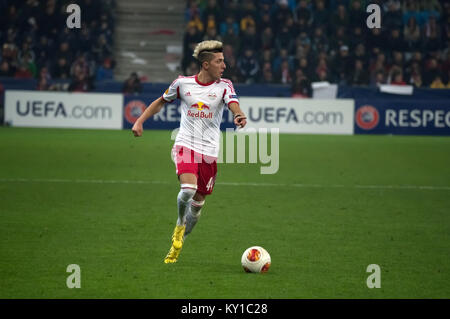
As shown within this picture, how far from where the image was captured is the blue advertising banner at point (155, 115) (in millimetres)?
22406

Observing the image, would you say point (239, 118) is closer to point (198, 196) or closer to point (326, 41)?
point (198, 196)

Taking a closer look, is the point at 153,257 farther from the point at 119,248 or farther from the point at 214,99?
the point at 214,99

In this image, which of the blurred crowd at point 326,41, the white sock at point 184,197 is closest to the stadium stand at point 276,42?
the blurred crowd at point 326,41

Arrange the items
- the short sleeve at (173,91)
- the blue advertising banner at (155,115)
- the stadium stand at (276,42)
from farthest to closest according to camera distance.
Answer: the stadium stand at (276,42)
the blue advertising banner at (155,115)
the short sleeve at (173,91)

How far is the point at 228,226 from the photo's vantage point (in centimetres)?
917

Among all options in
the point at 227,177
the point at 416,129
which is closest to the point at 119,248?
the point at 227,177

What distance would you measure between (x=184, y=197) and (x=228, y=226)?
82.5 inches

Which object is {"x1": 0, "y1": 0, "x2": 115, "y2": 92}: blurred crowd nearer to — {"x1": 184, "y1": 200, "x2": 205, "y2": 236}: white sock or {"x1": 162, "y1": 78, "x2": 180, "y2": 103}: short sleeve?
{"x1": 162, "y1": 78, "x2": 180, "y2": 103}: short sleeve

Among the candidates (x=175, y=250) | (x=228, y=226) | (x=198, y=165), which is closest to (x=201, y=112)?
(x=198, y=165)

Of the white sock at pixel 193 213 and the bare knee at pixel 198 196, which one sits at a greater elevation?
the bare knee at pixel 198 196

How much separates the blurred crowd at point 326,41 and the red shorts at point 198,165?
54.3ft

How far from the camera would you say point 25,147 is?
58.1ft

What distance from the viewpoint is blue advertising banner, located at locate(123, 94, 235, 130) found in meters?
22.4

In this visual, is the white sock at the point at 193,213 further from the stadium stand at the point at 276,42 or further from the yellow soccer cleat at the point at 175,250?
the stadium stand at the point at 276,42
